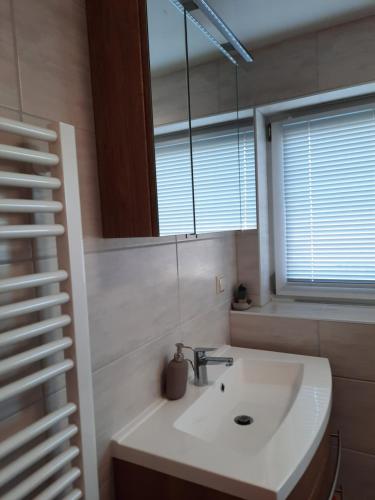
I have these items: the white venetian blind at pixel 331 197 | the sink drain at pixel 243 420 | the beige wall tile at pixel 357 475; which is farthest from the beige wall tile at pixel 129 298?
the beige wall tile at pixel 357 475

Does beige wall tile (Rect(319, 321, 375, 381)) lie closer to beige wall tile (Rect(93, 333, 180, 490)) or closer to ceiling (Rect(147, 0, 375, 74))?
beige wall tile (Rect(93, 333, 180, 490))

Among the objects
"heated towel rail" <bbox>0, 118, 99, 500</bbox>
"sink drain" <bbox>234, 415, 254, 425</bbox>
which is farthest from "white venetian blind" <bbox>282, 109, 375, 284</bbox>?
"heated towel rail" <bbox>0, 118, 99, 500</bbox>

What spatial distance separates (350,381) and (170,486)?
36.9 inches

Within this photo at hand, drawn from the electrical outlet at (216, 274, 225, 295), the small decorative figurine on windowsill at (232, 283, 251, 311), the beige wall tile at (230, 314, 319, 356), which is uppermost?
the electrical outlet at (216, 274, 225, 295)

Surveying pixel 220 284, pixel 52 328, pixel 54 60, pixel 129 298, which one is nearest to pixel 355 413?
pixel 220 284

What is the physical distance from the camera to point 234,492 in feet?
2.68

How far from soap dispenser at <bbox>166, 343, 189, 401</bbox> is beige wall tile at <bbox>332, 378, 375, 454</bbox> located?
0.75m

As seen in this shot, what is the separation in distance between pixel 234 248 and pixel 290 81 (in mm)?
873

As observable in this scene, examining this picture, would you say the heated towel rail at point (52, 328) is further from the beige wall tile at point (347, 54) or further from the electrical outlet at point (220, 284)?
the beige wall tile at point (347, 54)

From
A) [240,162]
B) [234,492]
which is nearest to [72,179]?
[234,492]

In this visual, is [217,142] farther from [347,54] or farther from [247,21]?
[347,54]

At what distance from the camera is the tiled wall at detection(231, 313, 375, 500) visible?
4.74 feet

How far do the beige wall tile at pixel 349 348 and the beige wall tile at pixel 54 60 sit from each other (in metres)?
1.30

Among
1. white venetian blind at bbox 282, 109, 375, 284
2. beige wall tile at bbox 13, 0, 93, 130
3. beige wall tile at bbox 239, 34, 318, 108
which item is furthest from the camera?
white venetian blind at bbox 282, 109, 375, 284
